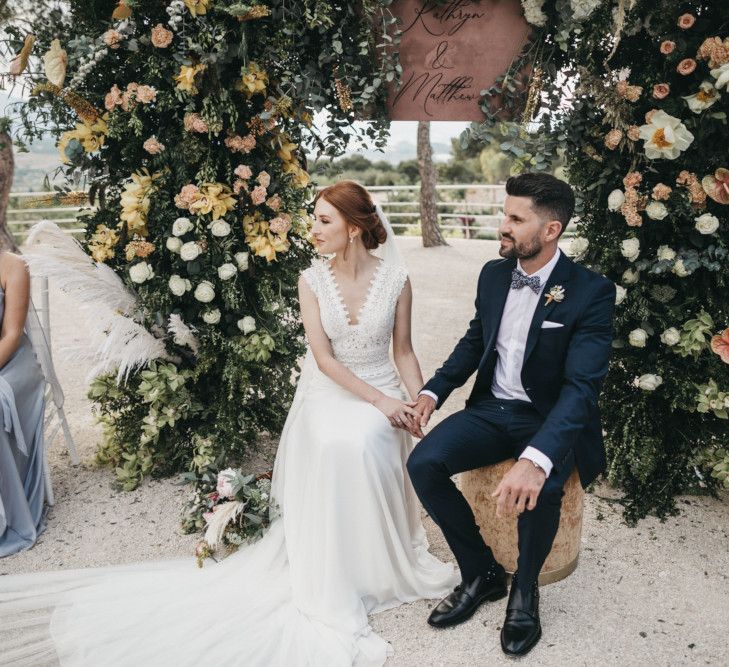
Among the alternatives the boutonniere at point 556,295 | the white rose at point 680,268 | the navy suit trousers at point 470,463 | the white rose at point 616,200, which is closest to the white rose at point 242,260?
the navy suit trousers at point 470,463

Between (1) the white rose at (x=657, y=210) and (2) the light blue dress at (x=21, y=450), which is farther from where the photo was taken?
(2) the light blue dress at (x=21, y=450)

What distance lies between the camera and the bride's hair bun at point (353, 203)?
10.3 feet

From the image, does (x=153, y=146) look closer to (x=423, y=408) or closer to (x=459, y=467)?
(x=423, y=408)

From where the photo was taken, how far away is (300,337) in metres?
4.03

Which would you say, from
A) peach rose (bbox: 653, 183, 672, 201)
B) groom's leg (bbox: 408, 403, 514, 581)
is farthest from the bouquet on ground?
peach rose (bbox: 653, 183, 672, 201)

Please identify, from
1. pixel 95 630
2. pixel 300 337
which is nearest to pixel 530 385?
pixel 300 337

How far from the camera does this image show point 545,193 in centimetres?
271

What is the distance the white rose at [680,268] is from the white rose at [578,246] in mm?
453

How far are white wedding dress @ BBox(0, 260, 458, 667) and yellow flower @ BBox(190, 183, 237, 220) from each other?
2.24 ft

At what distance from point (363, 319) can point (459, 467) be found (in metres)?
0.84

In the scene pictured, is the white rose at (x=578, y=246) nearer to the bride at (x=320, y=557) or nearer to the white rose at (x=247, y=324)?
the bride at (x=320, y=557)

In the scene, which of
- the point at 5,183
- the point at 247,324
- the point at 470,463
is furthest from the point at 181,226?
the point at 5,183

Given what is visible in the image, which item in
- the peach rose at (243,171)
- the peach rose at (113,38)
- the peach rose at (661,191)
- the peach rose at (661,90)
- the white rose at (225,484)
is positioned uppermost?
the peach rose at (113,38)

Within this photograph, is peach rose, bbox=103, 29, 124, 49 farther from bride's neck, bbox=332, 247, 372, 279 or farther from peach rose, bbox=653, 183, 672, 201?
peach rose, bbox=653, 183, 672, 201
